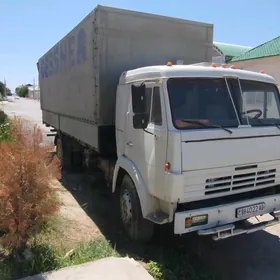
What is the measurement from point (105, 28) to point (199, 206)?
3.06m

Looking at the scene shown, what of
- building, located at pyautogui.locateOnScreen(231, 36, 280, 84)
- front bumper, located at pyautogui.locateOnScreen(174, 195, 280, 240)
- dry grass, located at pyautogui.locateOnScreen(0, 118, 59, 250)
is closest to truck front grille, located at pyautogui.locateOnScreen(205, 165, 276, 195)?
front bumper, located at pyautogui.locateOnScreen(174, 195, 280, 240)

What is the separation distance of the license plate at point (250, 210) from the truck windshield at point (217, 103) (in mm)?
1029

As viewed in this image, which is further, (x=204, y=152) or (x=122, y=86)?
(x=122, y=86)

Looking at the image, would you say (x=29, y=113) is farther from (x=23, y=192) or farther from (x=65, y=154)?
(x=23, y=192)

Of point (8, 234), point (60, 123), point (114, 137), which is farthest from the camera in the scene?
point (60, 123)

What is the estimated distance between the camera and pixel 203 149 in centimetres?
352

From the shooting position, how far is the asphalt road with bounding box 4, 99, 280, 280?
395 centimetres

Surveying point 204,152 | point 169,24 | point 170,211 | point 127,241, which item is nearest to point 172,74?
point 204,152

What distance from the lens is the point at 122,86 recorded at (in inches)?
187

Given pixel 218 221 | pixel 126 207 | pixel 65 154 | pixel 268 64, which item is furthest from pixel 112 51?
pixel 268 64

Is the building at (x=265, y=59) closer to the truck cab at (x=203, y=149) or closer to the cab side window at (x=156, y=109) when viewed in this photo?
the truck cab at (x=203, y=149)

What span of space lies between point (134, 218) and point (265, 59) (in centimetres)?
1624

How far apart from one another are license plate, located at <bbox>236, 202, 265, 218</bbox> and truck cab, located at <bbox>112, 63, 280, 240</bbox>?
0.04 ft

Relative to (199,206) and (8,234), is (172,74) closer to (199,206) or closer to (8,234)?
(199,206)
